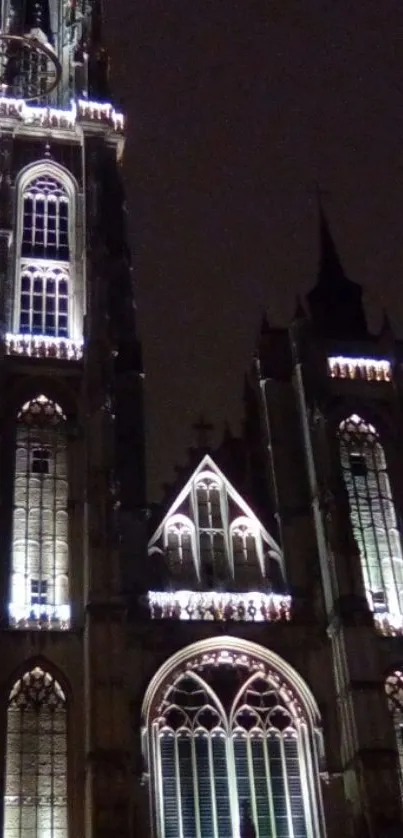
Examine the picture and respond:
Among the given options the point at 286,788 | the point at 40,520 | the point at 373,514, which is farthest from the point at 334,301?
the point at 286,788

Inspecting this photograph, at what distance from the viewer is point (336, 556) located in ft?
96.5

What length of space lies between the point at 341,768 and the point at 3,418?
11780 millimetres

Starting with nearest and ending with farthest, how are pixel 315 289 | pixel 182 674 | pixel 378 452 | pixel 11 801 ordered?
pixel 11 801
pixel 182 674
pixel 378 452
pixel 315 289

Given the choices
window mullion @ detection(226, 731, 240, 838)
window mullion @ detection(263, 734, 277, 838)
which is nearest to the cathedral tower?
window mullion @ detection(226, 731, 240, 838)

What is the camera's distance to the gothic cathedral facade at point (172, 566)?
2650 centimetres

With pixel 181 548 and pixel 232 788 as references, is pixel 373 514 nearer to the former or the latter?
pixel 181 548

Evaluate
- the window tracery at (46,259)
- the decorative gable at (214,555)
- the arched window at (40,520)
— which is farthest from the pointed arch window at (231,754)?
the window tracery at (46,259)

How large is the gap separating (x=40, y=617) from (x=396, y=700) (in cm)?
855

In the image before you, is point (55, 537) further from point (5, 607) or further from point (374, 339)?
point (374, 339)

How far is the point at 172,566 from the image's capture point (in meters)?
29.6

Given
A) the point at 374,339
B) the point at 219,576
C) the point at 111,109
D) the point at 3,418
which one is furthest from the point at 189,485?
the point at 111,109

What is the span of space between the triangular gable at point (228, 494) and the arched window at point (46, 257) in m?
5.11

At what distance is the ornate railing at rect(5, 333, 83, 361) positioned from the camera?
3216 cm

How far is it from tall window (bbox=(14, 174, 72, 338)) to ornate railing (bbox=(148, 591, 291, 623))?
833cm
